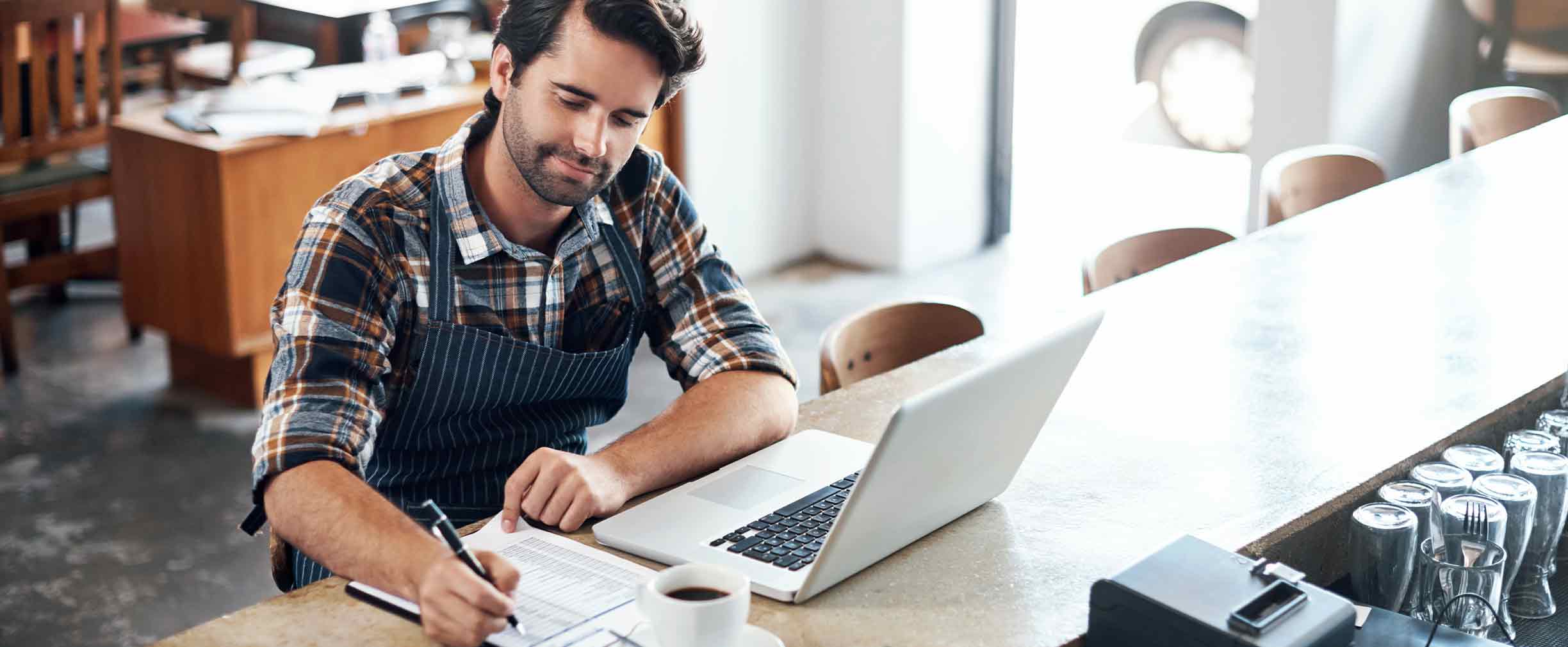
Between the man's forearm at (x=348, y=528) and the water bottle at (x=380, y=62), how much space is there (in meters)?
3.01

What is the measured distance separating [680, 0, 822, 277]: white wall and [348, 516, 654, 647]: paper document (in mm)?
3533

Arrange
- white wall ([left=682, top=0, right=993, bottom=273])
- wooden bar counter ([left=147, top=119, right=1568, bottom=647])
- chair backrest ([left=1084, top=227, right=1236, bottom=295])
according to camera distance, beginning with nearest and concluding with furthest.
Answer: wooden bar counter ([left=147, top=119, right=1568, bottom=647]), chair backrest ([left=1084, top=227, right=1236, bottom=295]), white wall ([left=682, top=0, right=993, bottom=273])

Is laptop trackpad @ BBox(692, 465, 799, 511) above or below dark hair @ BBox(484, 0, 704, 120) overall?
below

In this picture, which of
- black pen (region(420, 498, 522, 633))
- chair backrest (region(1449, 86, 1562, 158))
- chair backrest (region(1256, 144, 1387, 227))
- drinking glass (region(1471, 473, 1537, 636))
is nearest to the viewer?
black pen (region(420, 498, 522, 633))

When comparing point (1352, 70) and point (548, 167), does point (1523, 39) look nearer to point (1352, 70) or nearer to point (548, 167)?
point (1352, 70)

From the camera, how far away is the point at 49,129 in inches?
186

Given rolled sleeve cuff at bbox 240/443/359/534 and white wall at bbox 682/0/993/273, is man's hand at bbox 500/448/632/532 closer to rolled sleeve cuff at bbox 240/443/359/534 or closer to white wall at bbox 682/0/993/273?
rolled sleeve cuff at bbox 240/443/359/534

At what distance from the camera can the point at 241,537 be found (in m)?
3.64

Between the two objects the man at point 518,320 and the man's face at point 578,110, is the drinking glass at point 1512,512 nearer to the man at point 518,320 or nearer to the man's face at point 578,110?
the man at point 518,320

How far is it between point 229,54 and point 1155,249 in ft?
14.0

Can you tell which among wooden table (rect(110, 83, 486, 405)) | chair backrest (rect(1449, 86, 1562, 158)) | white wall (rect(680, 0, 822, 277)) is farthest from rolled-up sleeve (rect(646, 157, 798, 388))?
white wall (rect(680, 0, 822, 277))

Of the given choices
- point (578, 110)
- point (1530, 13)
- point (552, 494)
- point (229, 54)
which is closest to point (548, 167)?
point (578, 110)

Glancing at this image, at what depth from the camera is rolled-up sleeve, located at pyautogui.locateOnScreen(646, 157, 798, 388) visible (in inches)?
83.0

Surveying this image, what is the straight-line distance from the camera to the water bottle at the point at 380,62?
4535 mm
